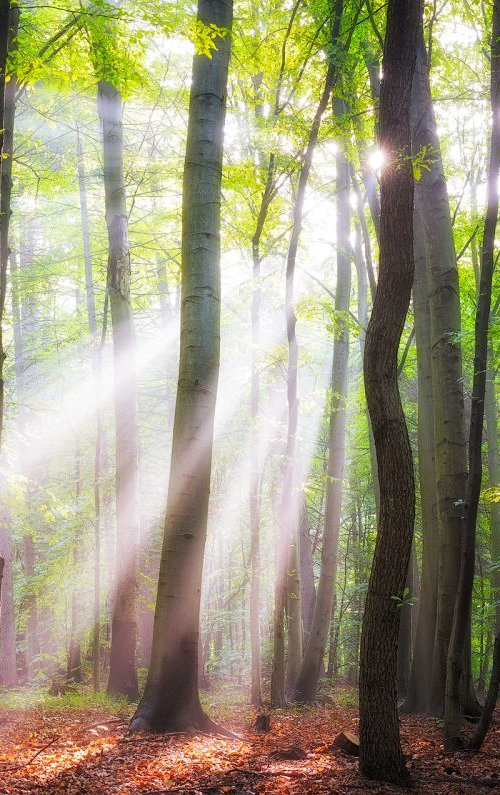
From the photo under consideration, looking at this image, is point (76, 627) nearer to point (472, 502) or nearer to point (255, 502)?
point (255, 502)

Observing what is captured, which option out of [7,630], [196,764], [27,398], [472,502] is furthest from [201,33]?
[27,398]

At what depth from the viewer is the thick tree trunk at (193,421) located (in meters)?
5.57

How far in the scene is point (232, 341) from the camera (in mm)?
17641

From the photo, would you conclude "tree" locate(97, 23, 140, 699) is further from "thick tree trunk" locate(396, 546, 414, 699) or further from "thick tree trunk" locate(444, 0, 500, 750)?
"thick tree trunk" locate(444, 0, 500, 750)

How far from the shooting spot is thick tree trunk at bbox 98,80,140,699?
31.9 ft

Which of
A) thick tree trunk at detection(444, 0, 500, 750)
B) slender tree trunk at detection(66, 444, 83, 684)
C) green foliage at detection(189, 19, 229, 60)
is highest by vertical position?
green foliage at detection(189, 19, 229, 60)

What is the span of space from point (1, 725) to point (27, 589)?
1149cm

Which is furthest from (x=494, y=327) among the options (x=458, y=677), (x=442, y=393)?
(x=458, y=677)

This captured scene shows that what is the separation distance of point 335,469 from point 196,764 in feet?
24.6

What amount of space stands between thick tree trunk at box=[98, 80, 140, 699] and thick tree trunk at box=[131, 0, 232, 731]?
391 centimetres

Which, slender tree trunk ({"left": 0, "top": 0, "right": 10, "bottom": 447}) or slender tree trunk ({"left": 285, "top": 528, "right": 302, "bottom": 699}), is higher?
slender tree trunk ({"left": 0, "top": 0, "right": 10, "bottom": 447})

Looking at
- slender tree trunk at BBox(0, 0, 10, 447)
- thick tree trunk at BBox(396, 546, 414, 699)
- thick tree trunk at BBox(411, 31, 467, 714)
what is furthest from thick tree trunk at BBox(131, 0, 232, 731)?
thick tree trunk at BBox(396, 546, 414, 699)

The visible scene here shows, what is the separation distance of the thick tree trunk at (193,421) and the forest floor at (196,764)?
19.0 inches

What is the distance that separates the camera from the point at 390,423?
427cm
